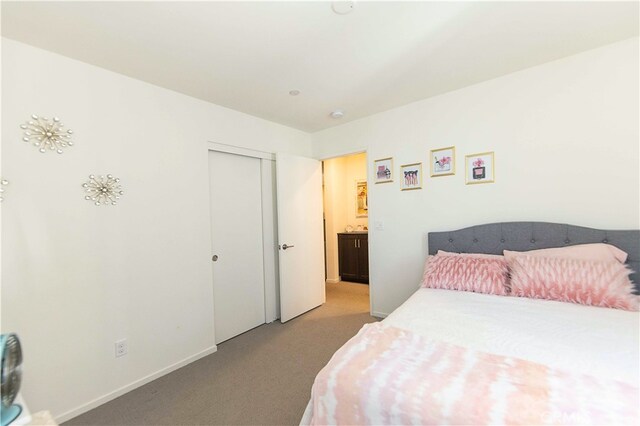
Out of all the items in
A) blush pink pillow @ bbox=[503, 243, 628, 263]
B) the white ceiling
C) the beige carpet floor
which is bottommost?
the beige carpet floor

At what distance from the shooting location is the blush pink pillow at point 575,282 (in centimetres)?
172

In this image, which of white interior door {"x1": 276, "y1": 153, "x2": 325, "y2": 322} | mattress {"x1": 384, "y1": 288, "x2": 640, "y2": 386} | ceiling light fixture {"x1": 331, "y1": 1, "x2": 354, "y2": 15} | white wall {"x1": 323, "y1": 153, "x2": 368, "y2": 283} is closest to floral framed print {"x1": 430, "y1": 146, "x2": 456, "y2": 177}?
mattress {"x1": 384, "y1": 288, "x2": 640, "y2": 386}

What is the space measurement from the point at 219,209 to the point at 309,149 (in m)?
1.63

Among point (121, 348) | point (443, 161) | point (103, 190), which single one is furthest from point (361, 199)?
point (121, 348)

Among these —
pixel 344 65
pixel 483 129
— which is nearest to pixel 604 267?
pixel 483 129

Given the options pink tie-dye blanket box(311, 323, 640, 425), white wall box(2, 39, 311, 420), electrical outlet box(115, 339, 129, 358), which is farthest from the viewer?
electrical outlet box(115, 339, 129, 358)

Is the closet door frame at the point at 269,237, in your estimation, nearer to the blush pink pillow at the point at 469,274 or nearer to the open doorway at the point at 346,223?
the open doorway at the point at 346,223

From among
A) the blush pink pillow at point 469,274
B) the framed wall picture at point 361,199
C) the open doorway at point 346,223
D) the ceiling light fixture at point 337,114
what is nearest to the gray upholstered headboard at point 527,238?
the blush pink pillow at point 469,274

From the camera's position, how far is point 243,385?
210cm

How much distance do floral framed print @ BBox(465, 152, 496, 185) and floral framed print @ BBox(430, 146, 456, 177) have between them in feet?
0.42

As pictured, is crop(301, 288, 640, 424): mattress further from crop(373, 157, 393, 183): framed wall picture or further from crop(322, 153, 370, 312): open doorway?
crop(322, 153, 370, 312): open doorway

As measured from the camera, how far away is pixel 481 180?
8.38 feet

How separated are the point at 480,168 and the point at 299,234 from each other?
2.15 meters

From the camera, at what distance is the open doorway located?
4844 mm
